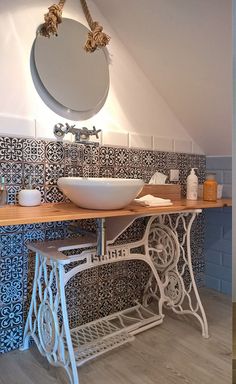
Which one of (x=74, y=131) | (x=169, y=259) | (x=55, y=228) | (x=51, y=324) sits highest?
(x=74, y=131)

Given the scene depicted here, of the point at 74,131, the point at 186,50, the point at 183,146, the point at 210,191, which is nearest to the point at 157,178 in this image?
the point at 210,191

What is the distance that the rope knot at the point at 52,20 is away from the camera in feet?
4.93

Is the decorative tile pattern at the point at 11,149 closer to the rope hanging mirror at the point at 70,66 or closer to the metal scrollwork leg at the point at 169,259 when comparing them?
the rope hanging mirror at the point at 70,66

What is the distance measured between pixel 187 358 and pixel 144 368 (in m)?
0.24

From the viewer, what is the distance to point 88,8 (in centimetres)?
172

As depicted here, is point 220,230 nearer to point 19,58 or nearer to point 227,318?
point 227,318

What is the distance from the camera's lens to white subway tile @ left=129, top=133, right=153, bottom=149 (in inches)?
76.2

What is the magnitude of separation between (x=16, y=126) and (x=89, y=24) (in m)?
0.77

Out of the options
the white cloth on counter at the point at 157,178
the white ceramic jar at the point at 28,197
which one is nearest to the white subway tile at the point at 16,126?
the white ceramic jar at the point at 28,197

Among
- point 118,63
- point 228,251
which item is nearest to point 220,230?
point 228,251

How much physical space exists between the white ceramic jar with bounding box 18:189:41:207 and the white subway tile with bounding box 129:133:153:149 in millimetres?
763

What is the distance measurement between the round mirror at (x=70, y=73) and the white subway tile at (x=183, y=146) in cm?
71

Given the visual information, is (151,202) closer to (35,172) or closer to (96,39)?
(35,172)

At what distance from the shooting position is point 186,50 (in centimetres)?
166
